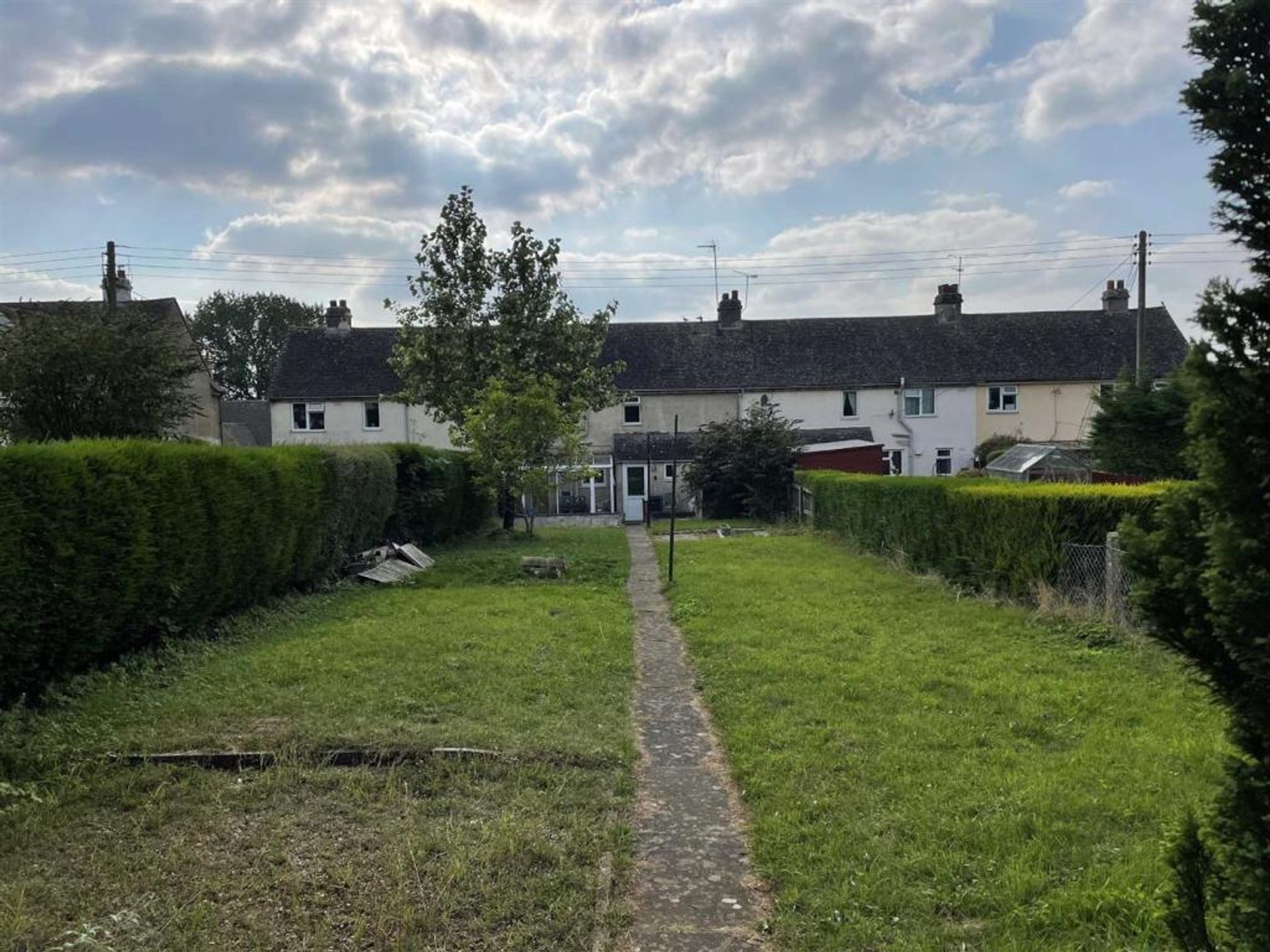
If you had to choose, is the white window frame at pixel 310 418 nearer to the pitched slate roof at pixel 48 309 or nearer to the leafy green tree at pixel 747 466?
the leafy green tree at pixel 747 466

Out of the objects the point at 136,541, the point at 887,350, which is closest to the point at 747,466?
the point at 887,350

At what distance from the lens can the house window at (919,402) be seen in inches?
1452

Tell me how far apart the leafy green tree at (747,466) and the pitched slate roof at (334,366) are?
15.2 m

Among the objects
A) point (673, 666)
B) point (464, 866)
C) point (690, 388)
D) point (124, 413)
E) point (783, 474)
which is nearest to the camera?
point (464, 866)

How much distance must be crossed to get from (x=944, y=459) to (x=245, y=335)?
54.4 metres

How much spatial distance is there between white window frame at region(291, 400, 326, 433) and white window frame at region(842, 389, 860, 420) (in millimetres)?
22579

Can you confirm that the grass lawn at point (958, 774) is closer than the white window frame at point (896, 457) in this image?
Yes

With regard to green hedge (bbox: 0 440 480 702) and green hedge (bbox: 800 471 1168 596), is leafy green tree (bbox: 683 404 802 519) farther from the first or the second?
green hedge (bbox: 0 440 480 702)

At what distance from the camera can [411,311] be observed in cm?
2617

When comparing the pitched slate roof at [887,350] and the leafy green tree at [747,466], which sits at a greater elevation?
the pitched slate roof at [887,350]

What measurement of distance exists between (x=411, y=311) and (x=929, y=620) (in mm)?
20611

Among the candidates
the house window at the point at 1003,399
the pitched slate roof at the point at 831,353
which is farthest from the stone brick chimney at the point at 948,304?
the house window at the point at 1003,399

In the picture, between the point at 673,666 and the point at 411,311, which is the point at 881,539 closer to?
the point at 673,666

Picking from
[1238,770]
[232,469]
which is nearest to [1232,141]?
[1238,770]
